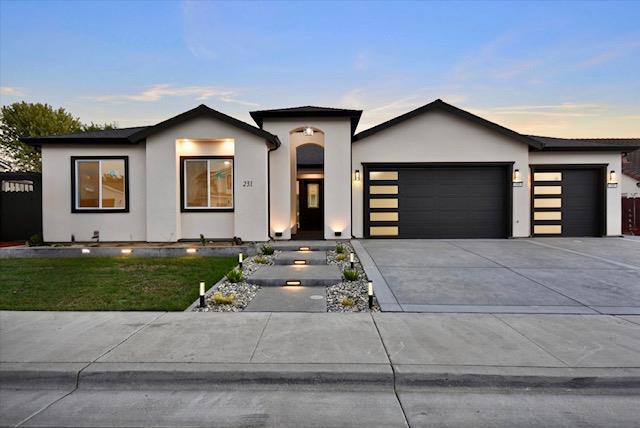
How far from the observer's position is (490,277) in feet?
22.3

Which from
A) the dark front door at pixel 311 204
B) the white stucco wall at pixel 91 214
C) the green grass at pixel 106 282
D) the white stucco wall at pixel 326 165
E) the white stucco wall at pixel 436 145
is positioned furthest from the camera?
the dark front door at pixel 311 204

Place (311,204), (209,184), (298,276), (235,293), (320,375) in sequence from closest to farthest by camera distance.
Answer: (320,375) < (235,293) < (298,276) < (209,184) < (311,204)

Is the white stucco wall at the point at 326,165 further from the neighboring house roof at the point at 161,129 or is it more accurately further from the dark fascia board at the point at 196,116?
the dark fascia board at the point at 196,116

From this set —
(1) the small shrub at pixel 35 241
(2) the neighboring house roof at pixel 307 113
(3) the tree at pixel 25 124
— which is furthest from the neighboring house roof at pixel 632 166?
(3) the tree at pixel 25 124

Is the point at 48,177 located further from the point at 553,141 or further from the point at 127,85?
the point at 553,141

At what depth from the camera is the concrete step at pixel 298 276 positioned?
21.4ft

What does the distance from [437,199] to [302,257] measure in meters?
6.49

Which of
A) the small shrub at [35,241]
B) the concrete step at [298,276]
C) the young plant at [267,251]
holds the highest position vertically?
the small shrub at [35,241]

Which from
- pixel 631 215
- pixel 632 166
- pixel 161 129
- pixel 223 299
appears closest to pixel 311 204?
pixel 161 129

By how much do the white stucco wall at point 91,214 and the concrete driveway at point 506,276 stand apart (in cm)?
775

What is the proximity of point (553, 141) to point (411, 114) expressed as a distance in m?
6.55

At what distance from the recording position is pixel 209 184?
11516 mm

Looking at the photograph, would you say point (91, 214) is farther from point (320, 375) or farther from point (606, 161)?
point (606, 161)

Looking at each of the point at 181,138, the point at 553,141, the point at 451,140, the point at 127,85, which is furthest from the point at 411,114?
the point at 127,85
